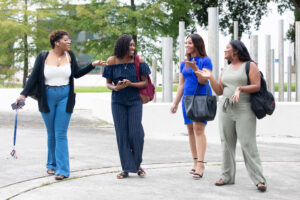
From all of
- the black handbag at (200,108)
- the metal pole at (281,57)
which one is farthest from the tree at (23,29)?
the black handbag at (200,108)

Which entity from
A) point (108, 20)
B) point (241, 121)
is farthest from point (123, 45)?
point (108, 20)

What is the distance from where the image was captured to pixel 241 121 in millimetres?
5441

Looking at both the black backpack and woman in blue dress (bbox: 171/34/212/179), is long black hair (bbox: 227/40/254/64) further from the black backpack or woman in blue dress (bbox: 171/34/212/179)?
woman in blue dress (bbox: 171/34/212/179)

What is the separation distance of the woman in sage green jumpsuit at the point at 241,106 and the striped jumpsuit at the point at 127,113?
3.50ft

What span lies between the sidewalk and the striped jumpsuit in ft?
0.87

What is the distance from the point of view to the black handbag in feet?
19.6

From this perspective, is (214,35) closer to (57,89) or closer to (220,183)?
(57,89)

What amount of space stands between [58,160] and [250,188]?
2283mm

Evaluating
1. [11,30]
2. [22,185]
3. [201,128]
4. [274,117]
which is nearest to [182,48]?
[274,117]

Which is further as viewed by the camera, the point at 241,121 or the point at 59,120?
the point at 59,120

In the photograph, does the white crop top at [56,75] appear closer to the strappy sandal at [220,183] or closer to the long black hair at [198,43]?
the long black hair at [198,43]

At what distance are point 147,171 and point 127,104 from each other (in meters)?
1.03

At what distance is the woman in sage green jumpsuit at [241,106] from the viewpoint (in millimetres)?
5367

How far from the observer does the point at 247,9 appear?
2339 centimetres
